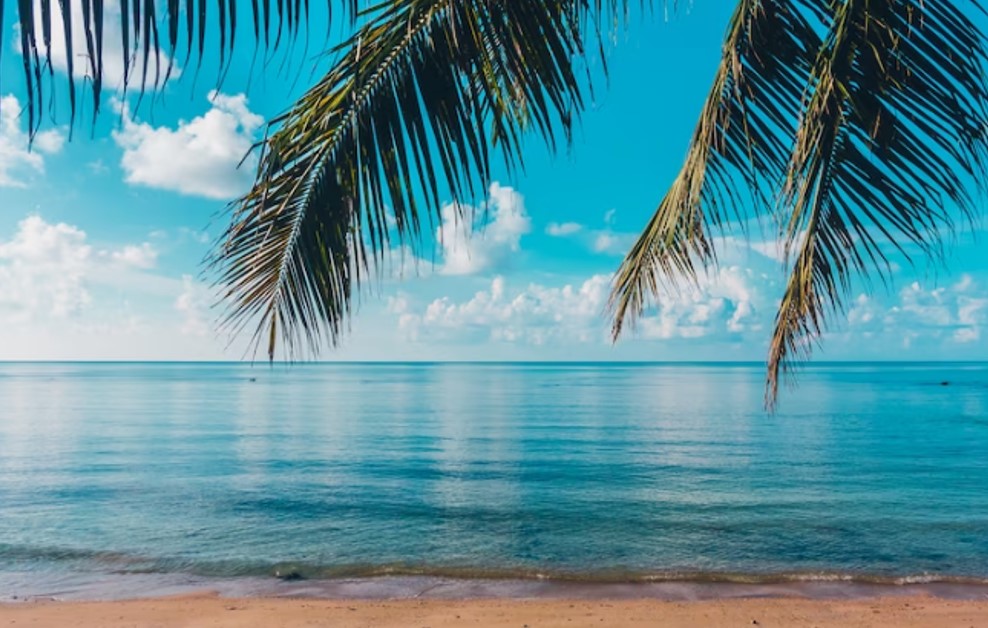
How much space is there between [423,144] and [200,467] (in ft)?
90.8

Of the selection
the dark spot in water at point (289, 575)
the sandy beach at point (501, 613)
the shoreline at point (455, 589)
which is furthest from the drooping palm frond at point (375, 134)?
the dark spot in water at point (289, 575)

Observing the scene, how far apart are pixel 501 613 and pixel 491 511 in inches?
301

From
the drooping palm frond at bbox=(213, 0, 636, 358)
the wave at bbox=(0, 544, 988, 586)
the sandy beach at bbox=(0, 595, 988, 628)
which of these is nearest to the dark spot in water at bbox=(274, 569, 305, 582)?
the wave at bbox=(0, 544, 988, 586)

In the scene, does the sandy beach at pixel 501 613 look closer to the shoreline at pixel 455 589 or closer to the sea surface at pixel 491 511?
the shoreline at pixel 455 589

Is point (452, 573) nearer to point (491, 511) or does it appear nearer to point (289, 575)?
point (289, 575)

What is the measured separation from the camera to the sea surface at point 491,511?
1371 centimetres

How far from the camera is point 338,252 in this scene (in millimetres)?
2479

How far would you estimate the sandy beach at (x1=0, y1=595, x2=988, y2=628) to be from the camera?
428 inches

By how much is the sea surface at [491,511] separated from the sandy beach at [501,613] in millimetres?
798

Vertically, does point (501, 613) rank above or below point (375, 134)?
below

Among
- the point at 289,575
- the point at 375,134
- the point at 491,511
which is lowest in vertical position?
the point at 289,575

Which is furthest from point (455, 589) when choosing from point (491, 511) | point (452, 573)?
point (491, 511)

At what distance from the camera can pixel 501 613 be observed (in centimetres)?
1138

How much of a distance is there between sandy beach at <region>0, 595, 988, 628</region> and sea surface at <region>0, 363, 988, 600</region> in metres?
0.80
